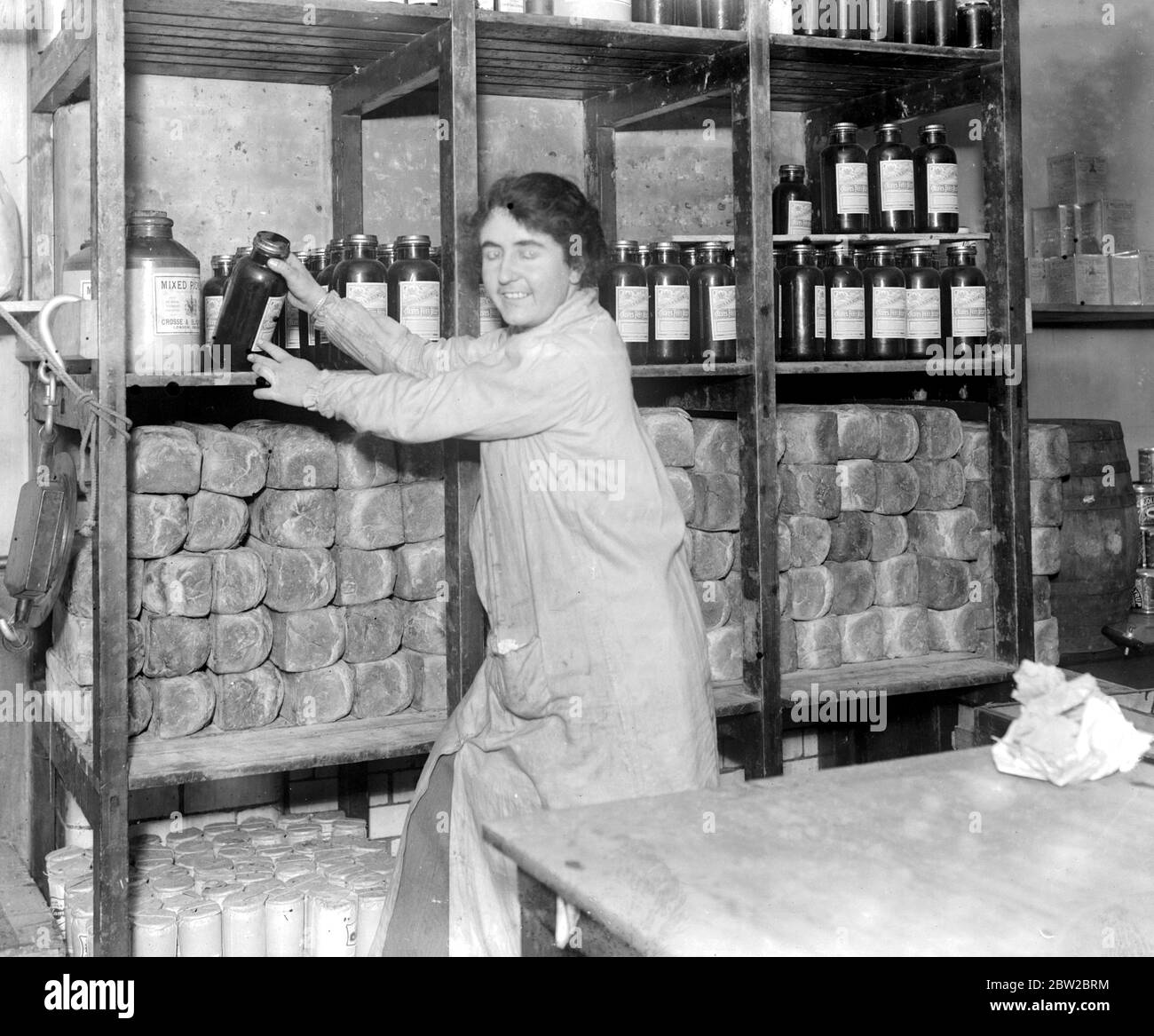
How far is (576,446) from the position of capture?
2572 mm

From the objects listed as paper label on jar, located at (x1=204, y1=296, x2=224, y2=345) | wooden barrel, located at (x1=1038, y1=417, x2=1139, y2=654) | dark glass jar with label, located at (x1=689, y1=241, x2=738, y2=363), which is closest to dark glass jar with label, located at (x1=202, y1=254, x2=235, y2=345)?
paper label on jar, located at (x1=204, y1=296, x2=224, y2=345)

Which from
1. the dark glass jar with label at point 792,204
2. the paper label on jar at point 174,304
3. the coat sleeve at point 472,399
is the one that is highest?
the dark glass jar with label at point 792,204

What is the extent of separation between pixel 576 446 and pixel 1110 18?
3.94 m

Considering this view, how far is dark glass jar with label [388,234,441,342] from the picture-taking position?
297 cm

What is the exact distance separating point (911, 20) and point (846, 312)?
32.1 inches

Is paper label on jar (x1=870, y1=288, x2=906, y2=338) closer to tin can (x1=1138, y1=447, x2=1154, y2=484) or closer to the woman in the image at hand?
the woman

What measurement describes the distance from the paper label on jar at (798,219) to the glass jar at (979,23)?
588 millimetres

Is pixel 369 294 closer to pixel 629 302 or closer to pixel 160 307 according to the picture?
pixel 160 307

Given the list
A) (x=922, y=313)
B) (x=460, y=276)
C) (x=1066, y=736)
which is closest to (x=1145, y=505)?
(x=922, y=313)

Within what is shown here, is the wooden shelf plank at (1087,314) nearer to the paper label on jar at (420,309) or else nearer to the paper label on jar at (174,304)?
the paper label on jar at (420,309)

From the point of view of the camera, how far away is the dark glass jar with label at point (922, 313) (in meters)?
3.58

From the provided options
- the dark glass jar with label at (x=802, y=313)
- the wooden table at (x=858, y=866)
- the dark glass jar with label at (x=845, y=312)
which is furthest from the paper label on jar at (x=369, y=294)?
the wooden table at (x=858, y=866)

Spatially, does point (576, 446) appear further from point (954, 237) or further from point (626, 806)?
point (954, 237)

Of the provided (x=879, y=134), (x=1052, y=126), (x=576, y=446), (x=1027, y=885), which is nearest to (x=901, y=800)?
(x=1027, y=885)
